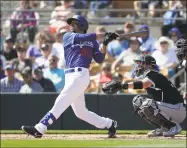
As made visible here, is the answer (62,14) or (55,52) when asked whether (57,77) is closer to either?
(55,52)

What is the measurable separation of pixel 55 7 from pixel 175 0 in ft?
11.5

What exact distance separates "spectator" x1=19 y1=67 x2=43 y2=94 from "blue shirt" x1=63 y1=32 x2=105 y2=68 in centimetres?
413

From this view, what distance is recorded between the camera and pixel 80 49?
1070 centimetres

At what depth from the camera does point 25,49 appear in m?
16.5

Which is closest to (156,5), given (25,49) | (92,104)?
(25,49)

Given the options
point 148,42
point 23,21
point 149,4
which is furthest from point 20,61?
point 149,4

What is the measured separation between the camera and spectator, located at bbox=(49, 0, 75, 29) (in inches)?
685

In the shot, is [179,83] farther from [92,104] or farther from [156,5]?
[156,5]

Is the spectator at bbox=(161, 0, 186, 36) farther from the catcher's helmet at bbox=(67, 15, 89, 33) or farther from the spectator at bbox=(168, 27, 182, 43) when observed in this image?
the catcher's helmet at bbox=(67, 15, 89, 33)

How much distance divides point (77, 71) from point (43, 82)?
455 cm

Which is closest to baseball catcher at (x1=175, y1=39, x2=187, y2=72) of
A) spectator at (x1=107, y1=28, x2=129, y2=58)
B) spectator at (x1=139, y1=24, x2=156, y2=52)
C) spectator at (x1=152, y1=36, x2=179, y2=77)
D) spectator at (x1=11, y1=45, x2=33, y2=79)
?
spectator at (x1=152, y1=36, x2=179, y2=77)

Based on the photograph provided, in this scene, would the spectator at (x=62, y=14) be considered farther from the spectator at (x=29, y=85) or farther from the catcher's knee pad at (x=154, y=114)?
the catcher's knee pad at (x=154, y=114)

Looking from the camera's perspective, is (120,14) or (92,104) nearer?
(92,104)

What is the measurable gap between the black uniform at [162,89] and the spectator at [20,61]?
5.48 metres
